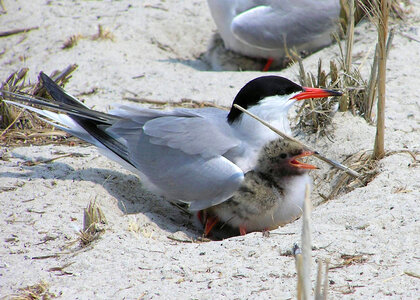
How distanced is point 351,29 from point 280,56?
6.94ft

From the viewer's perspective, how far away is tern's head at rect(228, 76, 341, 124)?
3660 mm

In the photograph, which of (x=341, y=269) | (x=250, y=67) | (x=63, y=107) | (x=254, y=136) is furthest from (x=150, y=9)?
(x=341, y=269)

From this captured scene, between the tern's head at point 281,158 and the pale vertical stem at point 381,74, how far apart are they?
1.31 ft

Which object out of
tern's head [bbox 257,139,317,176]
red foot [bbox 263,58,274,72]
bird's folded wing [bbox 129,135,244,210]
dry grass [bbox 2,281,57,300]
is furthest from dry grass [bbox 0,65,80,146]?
red foot [bbox 263,58,274,72]

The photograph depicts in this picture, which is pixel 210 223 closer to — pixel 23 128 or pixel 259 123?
pixel 259 123

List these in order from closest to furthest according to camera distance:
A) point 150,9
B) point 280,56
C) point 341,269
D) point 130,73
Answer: point 341,269 < point 130,73 < point 280,56 < point 150,9

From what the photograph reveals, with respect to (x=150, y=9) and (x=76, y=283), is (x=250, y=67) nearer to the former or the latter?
(x=150, y=9)

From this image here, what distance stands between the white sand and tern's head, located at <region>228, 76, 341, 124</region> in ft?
1.55

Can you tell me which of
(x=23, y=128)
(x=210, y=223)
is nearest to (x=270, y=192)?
(x=210, y=223)

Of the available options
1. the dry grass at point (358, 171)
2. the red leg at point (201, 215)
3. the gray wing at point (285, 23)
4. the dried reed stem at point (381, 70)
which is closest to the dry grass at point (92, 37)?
the gray wing at point (285, 23)

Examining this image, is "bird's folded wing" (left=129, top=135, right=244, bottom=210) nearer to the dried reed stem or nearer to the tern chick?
the tern chick

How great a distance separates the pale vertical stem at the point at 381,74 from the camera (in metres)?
3.28

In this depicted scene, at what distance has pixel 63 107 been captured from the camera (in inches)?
157

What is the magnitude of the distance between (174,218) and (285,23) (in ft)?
9.16
